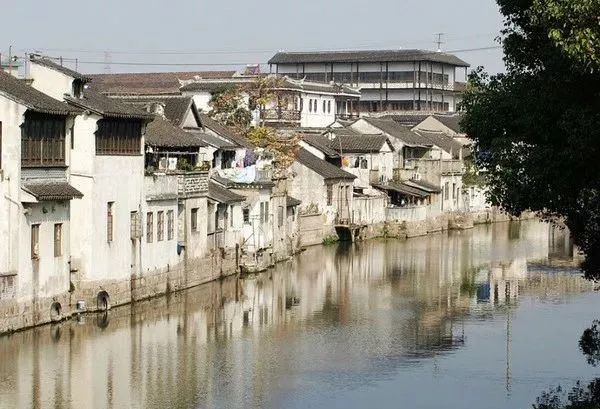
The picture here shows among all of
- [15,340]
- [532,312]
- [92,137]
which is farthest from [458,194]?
[15,340]

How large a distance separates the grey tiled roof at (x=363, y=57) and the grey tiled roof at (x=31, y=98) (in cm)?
7598

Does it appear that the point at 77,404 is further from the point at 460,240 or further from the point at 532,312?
the point at 460,240

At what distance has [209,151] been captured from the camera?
52844 mm

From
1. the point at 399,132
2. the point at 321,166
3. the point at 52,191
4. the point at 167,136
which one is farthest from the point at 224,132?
the point at 399,132

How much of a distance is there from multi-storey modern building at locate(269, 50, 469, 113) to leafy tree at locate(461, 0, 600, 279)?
85.5 meters

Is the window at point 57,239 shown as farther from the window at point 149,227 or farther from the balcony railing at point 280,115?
the balcony railing at point 280,115

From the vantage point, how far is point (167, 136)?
46938mm

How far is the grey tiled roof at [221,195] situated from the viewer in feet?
158

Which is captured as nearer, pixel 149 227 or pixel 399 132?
pixel 149 227

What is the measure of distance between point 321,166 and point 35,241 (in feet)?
116

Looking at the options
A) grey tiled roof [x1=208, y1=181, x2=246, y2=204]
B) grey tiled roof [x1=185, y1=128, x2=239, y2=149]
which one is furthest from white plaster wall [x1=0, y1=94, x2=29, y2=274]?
grey tiled roof [x1=185, y1=128, x2=239, y2=149]

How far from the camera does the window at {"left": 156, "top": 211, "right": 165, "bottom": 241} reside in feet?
140

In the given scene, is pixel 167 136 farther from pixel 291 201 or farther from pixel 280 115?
pixel 280 115

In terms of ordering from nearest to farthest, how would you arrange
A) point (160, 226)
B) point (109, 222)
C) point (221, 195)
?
point (109, 222)
point (160, 226)
point (221, 195)
